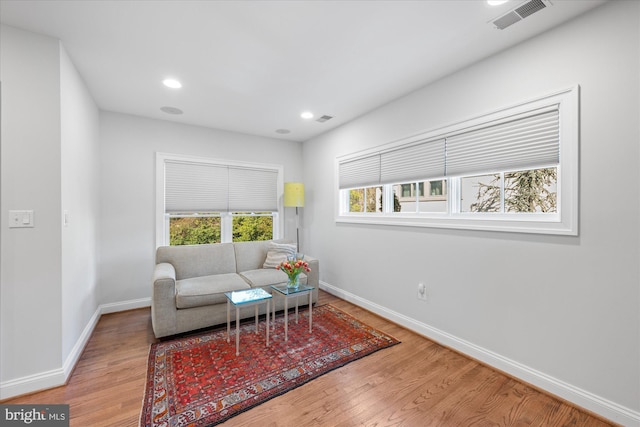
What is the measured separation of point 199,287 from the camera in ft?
9.50

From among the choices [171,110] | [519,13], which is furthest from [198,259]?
[519,13]

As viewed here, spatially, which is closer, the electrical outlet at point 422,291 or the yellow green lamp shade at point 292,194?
the electrical outlet at point 422,291

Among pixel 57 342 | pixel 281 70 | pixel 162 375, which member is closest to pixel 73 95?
pixel 281 70

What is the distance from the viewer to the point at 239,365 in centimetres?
225

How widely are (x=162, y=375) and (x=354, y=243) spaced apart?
97.2 inches

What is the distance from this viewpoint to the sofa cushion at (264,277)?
10.3 ft

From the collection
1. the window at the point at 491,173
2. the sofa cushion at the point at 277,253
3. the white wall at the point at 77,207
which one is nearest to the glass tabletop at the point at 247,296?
the sofa cushion at the point at 277,253

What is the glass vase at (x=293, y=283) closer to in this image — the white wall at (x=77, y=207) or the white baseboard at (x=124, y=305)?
the white wall at (x=77, y=207)

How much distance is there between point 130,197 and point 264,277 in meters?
2.05

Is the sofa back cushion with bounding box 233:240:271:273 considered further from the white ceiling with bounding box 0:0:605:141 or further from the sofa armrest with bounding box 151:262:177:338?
the white ceiling with bounding box 0:0:605:141

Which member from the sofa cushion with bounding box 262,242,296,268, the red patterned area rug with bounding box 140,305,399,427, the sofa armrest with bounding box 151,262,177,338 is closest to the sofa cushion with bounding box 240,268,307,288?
the sofa cushion with bounding box 262,242,296,268

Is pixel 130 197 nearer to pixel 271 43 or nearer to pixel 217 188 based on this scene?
pixel 217 188

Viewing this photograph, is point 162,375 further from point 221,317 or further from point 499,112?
point 499,112

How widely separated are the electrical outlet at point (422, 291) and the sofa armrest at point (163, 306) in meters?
2.46
